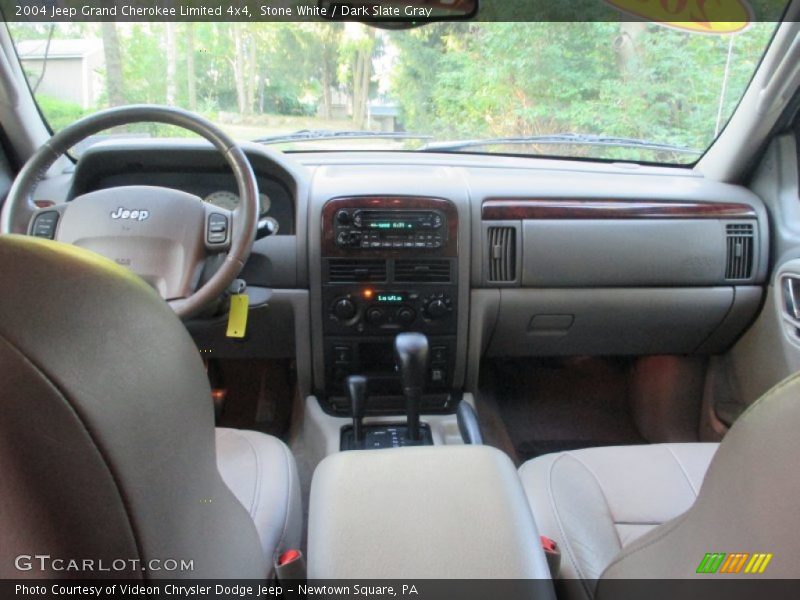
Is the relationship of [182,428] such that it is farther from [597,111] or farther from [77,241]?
→ [597,111]

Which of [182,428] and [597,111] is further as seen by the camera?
[597,111]

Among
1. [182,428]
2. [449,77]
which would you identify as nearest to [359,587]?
[182,428]

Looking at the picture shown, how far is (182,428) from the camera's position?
71cm

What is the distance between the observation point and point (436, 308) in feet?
6.92

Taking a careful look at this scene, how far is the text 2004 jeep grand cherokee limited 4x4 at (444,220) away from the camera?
1.60 m

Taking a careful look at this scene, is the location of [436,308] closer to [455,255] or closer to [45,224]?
[455,255]

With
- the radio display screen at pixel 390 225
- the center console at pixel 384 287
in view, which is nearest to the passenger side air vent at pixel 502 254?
the center console at pixel 384 287

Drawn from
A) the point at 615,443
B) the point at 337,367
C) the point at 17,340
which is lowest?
the point at 615,443

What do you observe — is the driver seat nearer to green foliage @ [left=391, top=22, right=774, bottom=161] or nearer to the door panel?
green foliage @ [left=391, top=22, right=774, bottom=161]

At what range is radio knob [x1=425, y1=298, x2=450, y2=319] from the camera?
6.90 ft

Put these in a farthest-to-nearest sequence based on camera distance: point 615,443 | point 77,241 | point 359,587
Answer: point 615,443, point 77,241, point 359,587

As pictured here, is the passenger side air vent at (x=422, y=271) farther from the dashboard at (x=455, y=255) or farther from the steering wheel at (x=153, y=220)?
the steering wheel at (x=153, y=220)

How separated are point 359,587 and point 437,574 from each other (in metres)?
0.11

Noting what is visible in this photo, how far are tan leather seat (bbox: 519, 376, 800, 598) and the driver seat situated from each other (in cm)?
63
